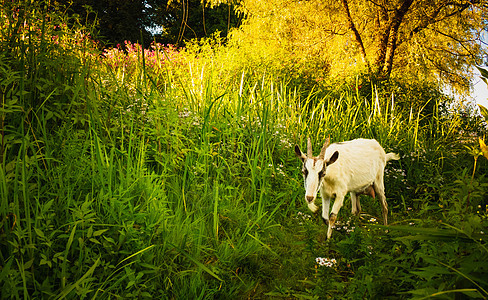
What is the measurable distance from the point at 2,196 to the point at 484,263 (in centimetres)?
265

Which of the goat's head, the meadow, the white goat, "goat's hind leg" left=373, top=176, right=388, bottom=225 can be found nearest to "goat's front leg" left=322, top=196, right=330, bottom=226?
the white goat

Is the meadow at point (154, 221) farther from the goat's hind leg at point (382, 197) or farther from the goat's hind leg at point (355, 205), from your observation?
the goat's hind leg at point (382, 197)

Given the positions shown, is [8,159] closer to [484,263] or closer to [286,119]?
[484,263]

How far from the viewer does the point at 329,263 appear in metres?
2.79

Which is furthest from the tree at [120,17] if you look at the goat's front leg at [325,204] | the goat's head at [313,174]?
the goat's head at [313,174]

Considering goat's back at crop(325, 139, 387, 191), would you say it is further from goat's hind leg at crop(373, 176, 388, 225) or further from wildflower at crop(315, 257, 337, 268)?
wildflower at crop(315, 257, 337, 268)

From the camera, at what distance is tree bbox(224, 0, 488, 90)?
11.0 meters

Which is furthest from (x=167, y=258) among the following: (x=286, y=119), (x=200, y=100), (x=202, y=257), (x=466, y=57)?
(x=466, y=57)

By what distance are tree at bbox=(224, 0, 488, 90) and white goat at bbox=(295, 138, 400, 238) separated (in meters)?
6.15

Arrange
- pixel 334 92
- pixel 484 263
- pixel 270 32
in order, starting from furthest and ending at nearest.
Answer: pixel 270 32
pixel 334 92
pixel 484 263

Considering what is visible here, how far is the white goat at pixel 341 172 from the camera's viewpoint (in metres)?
3.17

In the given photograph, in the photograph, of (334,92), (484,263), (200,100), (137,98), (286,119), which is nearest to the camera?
(484,263)

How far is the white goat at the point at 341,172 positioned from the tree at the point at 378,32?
20.2 feet

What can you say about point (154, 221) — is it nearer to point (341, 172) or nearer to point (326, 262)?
point (326, 262)
